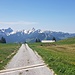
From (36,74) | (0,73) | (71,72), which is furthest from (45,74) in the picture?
(0,73)

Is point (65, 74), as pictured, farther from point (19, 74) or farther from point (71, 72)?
point (19, 74)

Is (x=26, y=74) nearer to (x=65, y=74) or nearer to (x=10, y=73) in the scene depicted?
(x=10, y=73)

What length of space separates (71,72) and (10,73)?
672cm

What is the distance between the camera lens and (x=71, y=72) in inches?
1010

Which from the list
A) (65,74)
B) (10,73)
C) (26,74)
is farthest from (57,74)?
(10,73)

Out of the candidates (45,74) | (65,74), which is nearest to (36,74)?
(45,74)

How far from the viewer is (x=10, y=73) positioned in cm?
2753

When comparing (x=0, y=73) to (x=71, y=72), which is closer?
(x=71, y=72)

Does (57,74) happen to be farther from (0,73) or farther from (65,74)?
(0,73)

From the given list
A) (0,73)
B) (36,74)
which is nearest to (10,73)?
(0,73)

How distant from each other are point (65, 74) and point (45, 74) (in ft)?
6.86

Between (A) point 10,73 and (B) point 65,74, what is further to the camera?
(A) point 10,73

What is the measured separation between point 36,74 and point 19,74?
183 cm

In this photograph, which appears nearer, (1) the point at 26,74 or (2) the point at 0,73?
(1) the point at 26,74
